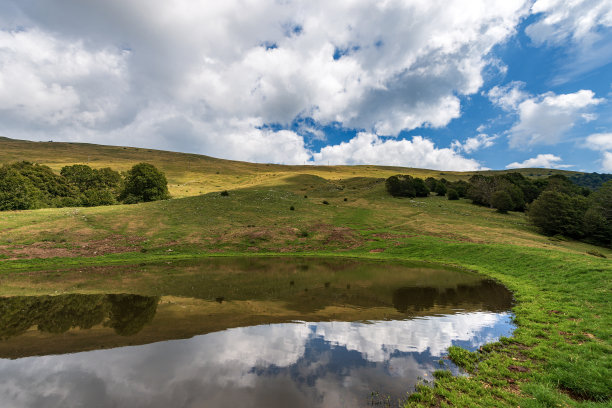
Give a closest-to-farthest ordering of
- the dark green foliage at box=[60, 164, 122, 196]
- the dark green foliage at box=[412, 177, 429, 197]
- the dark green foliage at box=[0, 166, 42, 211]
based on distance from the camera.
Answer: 1. the dark green foliage at box=[0, 166, 42, 211]
2. the dark green foliage at box=[60, 164, 122, 196]
3. the dark green foliage at box=[412, 177, 429, 197]

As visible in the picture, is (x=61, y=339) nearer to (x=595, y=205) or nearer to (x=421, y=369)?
(x=421, y=369)

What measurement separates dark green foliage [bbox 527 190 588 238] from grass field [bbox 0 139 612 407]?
323 centimetres

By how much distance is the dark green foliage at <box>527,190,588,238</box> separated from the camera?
5347cm

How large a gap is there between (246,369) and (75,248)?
38.9 m

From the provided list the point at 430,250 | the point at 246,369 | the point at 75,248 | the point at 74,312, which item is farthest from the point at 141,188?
the point at 246,369

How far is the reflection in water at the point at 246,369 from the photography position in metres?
8.68

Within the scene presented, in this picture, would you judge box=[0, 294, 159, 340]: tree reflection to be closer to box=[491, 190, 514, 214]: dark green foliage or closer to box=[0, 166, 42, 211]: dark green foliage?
box=[0, 166, 42, 211]: dark green foliage

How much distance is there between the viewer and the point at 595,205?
187 feet

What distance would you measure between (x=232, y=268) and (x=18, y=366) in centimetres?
2002

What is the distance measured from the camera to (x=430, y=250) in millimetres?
39094

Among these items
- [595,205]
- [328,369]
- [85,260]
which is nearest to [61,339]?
[328,369]

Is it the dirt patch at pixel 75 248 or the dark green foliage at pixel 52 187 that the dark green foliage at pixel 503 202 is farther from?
the dark green foliage at pixel 52 187

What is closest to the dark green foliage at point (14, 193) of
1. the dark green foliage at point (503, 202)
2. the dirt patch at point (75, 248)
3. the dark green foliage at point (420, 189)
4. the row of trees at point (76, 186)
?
the row of trees at point (76, 186)

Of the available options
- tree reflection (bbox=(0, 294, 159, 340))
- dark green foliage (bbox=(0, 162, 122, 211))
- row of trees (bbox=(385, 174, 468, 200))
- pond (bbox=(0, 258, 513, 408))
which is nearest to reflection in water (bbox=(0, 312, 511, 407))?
pond (bbox=(0, 258, 513, 408))
